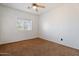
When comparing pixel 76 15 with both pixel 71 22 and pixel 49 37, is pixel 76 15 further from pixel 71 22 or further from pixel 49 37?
pixel 49 37

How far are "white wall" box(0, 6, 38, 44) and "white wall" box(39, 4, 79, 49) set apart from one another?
33 cm

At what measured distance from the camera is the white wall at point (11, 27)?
2.80 meters

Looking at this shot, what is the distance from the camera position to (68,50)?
2.87 metres

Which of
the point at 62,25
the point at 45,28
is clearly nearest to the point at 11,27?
the point at 45,28

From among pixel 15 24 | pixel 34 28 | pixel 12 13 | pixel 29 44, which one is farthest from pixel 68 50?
pixel 12 13

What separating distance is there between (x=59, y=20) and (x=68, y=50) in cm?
112

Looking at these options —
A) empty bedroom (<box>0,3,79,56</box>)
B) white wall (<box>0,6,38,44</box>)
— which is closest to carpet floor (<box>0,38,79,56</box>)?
empty bedroom (<box>0,3,79,56</box>)

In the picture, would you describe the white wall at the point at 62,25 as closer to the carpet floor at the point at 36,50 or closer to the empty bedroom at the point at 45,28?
the empty bedroom at the point at 45,28

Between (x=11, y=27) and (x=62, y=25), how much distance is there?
183cm

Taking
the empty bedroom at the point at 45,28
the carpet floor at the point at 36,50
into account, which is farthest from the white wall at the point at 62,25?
the carpet floor at the point at 36,50

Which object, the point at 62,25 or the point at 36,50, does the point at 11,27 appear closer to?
the point at 36,50

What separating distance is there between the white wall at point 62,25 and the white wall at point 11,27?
33 centimetres

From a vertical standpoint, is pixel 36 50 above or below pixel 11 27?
below

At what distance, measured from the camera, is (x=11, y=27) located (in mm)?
2947
